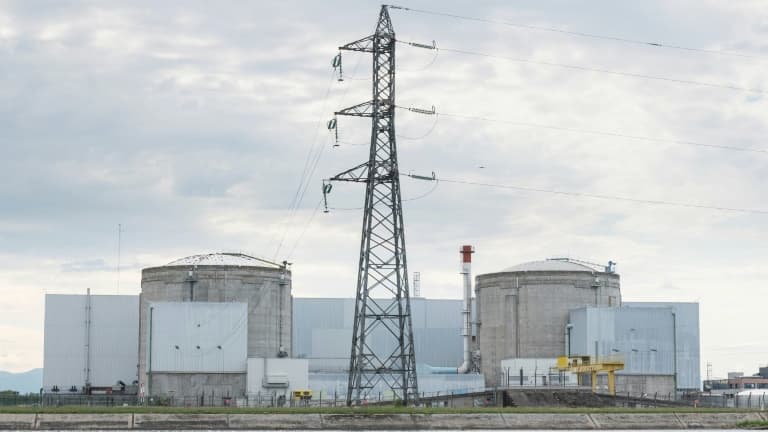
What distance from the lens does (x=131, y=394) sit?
324ft

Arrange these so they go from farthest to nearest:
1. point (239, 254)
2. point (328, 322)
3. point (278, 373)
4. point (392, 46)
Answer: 1. point (328, 322)
2. point (239, 254)
3. point (278, 373)
4. point (392, 46)

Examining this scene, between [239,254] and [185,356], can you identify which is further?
[239,254]

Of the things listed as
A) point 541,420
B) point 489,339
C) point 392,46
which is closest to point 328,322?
point 489,339

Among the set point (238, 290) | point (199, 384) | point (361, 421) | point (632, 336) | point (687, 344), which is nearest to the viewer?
point (361, 421)

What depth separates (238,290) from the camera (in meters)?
94.6

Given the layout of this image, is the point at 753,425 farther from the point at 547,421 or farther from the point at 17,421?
the point at 17,421

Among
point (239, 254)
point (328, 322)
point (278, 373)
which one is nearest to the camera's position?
point (278, 373)

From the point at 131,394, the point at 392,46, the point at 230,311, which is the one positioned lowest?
the point at 131,394

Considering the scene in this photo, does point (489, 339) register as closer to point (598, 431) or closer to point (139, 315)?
point (139, 315)

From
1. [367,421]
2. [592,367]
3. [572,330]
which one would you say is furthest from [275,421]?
[572,330]

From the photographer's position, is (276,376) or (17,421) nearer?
(17,421)

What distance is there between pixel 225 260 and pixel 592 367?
29519 millimetres

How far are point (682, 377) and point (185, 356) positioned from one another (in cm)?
3864

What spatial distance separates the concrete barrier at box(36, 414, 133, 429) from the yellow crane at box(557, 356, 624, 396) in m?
37.9
